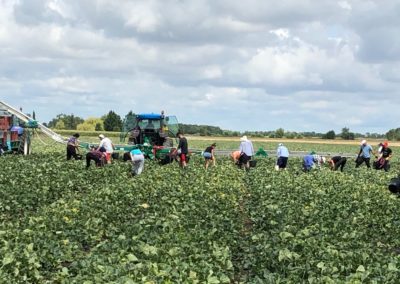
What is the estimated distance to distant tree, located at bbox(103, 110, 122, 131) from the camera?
104412 mm

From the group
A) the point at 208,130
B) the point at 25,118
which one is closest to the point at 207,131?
the point at 208,130

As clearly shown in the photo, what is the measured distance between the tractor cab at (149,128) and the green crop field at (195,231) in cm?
Result: 955

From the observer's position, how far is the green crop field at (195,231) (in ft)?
24.5

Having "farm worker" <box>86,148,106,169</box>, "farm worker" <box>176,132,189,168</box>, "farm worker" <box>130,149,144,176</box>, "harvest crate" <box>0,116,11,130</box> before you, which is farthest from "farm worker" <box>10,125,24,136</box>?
"farm worker" <box>130,149,144,176</box>

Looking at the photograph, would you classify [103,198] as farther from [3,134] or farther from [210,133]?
[210,133]

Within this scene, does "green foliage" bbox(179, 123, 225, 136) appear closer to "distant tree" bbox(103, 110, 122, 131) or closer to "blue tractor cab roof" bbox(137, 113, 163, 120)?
"distant tree" bbox(103, 110, 122, 131)

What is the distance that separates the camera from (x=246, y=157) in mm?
25875

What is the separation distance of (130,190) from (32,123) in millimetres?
15922

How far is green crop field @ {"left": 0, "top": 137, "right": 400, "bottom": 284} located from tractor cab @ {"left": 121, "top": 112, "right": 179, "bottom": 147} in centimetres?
955

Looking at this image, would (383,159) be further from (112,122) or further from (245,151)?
(112,122)

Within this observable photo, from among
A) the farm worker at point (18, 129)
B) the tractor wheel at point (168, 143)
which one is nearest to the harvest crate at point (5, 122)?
the farm worker at point (18, 129)

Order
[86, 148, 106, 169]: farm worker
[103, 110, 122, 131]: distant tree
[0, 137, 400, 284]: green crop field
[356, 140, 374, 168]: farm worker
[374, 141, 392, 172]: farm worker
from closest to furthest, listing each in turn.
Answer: [0, 137, 400, 284]: green crop field, [86, 148, 106, 169]: farm worker, [374, 141, 392, 172]: farm worker, [356, 140, 374, 168]: farm worker, [103, 110, 122, 131]: distant tree

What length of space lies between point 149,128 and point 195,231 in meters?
20.0

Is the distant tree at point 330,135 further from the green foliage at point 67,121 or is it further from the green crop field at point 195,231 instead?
the green crop field at point 195,231
